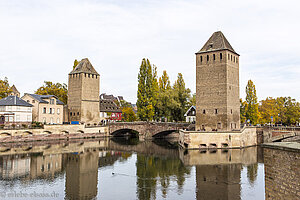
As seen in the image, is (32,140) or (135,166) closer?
(135,166)

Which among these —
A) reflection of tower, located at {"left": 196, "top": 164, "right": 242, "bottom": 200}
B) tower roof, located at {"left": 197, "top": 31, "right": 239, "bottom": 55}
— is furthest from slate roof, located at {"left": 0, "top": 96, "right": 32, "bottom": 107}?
reflection of tower, located at {"left": 196, "top": 164, "right": 242, "bottom": 200}

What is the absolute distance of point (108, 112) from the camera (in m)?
72.2

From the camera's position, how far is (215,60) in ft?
147

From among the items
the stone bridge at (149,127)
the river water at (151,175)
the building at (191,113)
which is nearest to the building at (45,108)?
the stone bridge at (149,127)

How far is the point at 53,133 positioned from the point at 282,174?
46.4 metres

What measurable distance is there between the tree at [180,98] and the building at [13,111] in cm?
3047

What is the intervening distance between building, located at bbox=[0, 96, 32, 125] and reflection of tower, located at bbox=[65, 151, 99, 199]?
71.9 feet

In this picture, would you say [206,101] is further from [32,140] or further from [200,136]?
[32,140]

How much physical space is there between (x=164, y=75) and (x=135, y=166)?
39.9 m

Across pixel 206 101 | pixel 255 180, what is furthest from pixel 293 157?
pixel 206 101

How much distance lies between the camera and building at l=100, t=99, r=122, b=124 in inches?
2766

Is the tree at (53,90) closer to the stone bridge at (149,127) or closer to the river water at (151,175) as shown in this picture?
the stone bridge at (149,127)

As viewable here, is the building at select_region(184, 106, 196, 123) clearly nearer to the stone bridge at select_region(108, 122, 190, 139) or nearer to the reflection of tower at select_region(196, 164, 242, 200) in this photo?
the stone bridge at select_region(108, 122, 190, 139)

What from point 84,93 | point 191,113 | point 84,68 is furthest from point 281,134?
point 84,68
